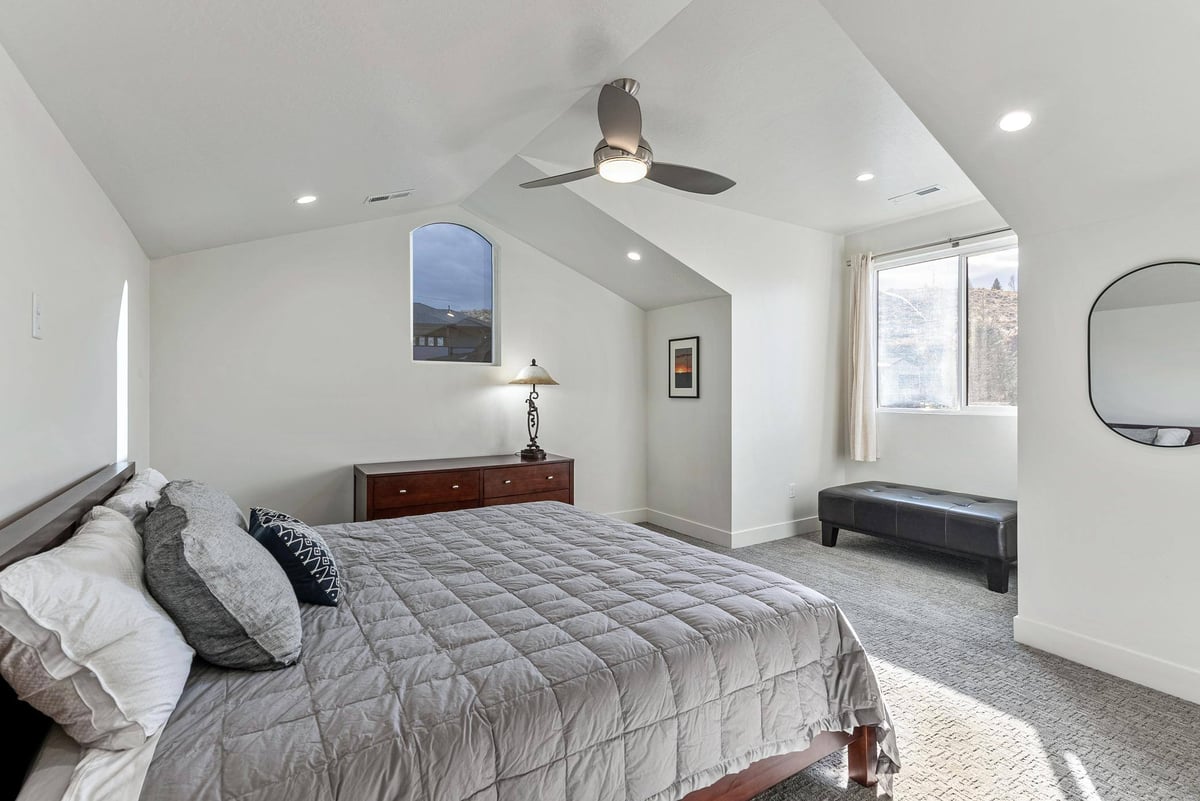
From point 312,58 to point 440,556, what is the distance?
174 centimetres

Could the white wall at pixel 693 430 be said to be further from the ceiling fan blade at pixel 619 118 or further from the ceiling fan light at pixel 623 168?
the ceiling fan blade at pixel 619 118

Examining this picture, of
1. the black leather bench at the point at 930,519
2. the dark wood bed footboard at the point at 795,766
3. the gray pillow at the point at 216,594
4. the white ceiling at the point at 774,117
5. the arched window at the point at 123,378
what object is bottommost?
the dark wood bed footboard at the point at 795,766

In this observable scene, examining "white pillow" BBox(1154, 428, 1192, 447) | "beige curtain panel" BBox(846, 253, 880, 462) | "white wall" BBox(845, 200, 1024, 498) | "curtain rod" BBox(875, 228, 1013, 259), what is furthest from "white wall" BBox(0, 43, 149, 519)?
"curtain rod" BBox(875, 228, 1013, 259)

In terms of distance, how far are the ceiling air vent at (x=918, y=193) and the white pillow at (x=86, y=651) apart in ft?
15.8

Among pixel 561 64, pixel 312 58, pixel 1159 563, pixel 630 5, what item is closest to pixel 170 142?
pixel 312 58

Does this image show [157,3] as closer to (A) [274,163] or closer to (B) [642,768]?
(A) [274,163]

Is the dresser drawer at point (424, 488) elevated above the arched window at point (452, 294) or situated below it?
below

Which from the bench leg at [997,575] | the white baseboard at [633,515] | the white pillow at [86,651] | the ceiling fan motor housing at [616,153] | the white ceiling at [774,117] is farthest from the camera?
the white baseboard at [633,515]

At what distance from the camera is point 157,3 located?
1.31 metres

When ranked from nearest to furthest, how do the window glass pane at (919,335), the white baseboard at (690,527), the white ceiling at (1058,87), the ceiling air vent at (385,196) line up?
the white ceiling at (1058,87) → the ceiling air vent at (385,196) → the window glass pane at (919,335) → the white baseboard at (690,527)

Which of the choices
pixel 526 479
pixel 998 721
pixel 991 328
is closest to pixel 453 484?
pixel 526 479

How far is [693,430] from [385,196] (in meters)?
3.09

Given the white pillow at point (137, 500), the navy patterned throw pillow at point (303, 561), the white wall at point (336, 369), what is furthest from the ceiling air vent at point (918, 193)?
the white pillow at point (137, 500)

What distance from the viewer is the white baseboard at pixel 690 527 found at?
494 cm
